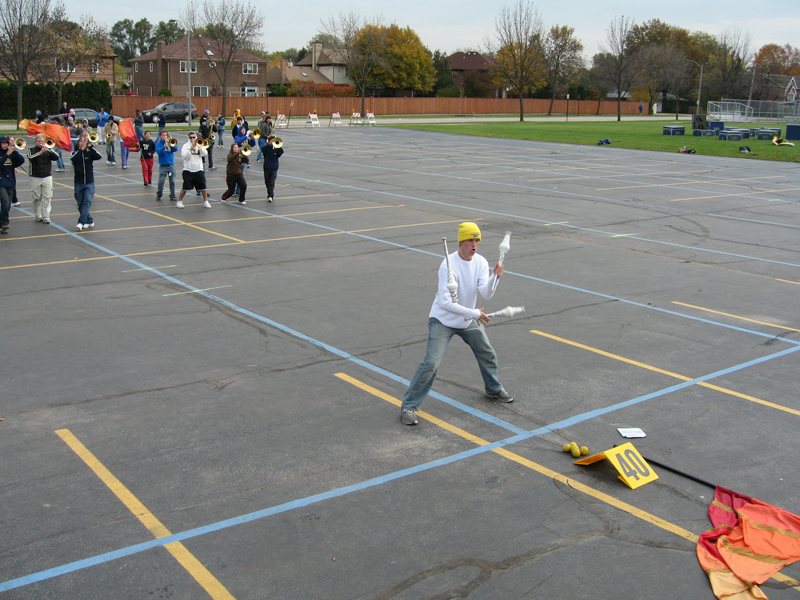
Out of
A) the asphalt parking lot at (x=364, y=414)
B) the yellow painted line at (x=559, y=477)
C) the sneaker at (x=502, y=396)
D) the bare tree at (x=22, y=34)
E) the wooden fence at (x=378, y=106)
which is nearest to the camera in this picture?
the asphalt parking lot at (x=364, y=414)

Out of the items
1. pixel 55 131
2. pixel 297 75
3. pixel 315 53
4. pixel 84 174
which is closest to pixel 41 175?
pixel 84 174

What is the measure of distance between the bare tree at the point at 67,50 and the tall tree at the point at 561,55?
5466 centimetres

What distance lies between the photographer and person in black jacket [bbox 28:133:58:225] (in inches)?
609

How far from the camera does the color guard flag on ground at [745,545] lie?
4559mm

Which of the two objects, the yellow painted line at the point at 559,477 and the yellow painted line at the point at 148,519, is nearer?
the yellow painted line at the point at 148,519

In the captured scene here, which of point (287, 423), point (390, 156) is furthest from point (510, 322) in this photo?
point (390, 156)

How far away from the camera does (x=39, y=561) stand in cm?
459

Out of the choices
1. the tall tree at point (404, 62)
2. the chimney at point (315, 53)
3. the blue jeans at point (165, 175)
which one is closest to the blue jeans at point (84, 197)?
the blue jeans at point (165, 175)

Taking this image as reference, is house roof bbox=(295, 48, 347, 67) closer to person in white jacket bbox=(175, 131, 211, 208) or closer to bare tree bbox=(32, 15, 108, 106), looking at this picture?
bare tree bbox=(32, 15, 108, 106)

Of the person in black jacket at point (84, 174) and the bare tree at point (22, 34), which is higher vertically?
the bare tree at point (22, 34)

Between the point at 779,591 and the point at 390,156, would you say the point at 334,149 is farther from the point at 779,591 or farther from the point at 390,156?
the point at 779,591

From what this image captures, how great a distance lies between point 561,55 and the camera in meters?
92.1

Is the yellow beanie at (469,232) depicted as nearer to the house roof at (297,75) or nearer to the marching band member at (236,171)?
the marching band member at (236,171)

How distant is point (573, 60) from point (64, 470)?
10446 cm
